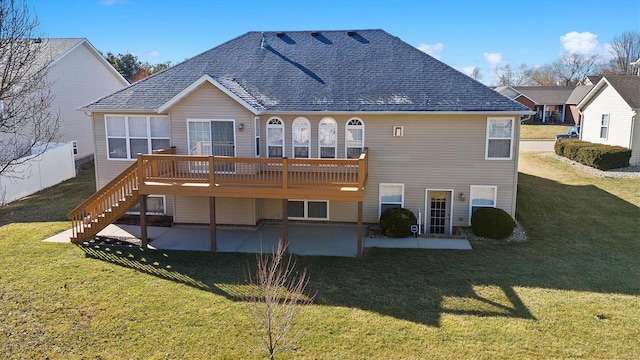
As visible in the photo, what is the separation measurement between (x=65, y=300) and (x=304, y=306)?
5.62 m

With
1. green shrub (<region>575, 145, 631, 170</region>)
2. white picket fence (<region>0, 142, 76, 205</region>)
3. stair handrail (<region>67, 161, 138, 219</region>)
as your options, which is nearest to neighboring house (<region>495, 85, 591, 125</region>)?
green shrub (<region>575, 145, 631, 170</region>)

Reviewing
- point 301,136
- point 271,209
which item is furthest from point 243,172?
point 271,209

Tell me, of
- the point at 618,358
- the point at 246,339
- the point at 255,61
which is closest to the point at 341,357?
the point at 246,339

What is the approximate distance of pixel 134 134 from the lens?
16672 mm

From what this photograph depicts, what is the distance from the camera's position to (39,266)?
40.3 ft

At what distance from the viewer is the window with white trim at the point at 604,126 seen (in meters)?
27.5

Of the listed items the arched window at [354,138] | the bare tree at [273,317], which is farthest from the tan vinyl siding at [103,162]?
the bare tree at [273,317]

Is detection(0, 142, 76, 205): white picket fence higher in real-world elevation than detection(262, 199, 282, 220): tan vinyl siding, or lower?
higher

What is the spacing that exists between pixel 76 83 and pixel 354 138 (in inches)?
868

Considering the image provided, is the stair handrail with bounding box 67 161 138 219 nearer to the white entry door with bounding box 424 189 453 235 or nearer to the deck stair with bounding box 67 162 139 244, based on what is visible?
the deck stair with bounding box 67 162 139 244

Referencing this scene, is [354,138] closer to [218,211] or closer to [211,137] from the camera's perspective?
[211,137]

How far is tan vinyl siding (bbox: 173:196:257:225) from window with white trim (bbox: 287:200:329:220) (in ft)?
A: 5.61

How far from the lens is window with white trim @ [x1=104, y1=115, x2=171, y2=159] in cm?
1648

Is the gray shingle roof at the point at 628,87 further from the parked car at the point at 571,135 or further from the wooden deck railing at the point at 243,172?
the wooden deck railing at the point at 243,172
